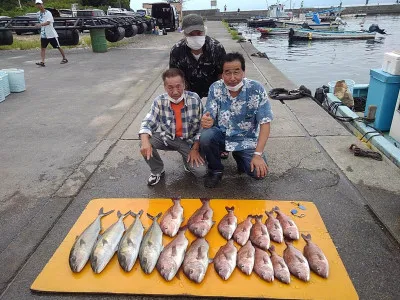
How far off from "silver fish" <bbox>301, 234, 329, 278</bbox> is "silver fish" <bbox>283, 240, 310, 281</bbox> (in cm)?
5

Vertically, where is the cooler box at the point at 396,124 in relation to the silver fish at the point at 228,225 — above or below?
above

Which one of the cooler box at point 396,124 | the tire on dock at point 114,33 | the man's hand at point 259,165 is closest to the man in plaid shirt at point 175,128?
the man's hand at point 259,165

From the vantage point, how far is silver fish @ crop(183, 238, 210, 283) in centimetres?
236

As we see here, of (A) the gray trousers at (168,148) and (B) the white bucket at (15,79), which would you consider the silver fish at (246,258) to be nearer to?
(A) the gray trousers at (168,148)

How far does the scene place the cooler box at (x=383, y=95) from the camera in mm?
5027

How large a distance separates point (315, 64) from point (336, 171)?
20.2 metres

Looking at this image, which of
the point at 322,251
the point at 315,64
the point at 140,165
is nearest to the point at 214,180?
the point at 140,165

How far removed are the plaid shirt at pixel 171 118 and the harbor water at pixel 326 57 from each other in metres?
11.7

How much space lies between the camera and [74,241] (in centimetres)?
281

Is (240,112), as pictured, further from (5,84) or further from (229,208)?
(5,84)

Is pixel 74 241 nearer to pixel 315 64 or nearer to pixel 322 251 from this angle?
pixel 322 251

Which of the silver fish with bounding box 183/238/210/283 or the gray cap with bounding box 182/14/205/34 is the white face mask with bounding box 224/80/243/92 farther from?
the silver fish with bounding box 183/238/210/283

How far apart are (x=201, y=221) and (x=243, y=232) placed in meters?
0.39

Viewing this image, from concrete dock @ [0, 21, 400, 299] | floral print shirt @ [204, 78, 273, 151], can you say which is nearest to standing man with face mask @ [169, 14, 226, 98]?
floral print shirt @ [204, 78, 273, 151]
